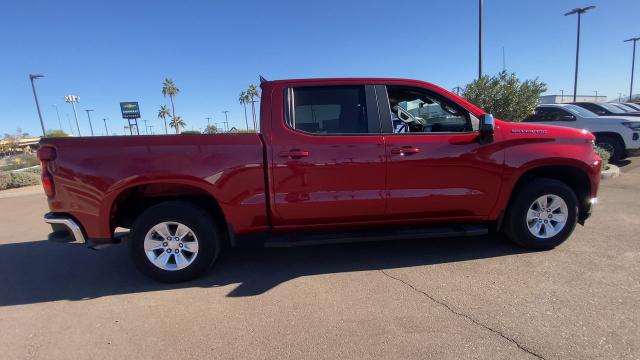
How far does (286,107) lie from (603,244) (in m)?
3.93

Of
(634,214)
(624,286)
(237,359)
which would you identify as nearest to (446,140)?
(624,286)

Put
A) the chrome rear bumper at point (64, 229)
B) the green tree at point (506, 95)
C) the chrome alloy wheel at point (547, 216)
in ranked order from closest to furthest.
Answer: the chrome rear bumper at point (64, 229) → the chrome alloy wheel at point (547, 216) → the green tree at point (506, 95)

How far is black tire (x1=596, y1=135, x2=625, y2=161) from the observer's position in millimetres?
9594

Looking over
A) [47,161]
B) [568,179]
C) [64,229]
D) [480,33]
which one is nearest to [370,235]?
[568,179]

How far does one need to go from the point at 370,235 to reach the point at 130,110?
3073 centimetres

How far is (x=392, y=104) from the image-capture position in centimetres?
397

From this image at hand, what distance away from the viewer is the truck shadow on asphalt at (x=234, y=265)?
3599 millimetres

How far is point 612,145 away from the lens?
969cm

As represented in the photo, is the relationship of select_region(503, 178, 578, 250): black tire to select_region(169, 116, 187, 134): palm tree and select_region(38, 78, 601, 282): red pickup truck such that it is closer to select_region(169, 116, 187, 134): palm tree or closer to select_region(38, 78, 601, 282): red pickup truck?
select_region(38, 78, 601, 282): red pickup truck

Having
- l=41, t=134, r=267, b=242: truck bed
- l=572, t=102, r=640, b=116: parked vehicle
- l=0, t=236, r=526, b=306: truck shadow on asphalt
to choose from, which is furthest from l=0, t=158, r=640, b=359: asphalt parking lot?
l=572, t=102, r=640, b=116: parked vehicle

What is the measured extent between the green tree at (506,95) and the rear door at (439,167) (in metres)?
8.97

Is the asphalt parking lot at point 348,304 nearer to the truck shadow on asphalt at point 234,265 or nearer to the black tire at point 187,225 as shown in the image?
the truck shadow on asphalt at point 234,265

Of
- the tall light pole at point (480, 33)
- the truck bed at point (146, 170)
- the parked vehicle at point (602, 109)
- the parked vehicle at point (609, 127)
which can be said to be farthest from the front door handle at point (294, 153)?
the parked vehicle at point (602, 109)

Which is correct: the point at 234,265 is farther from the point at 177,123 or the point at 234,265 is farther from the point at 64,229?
the point at 177,123
